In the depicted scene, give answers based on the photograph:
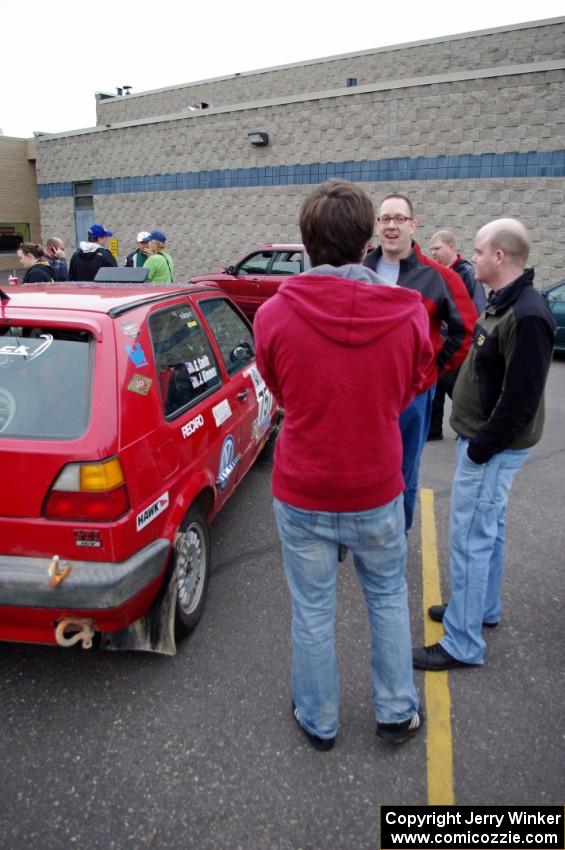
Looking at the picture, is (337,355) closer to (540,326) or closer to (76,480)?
(540,326)

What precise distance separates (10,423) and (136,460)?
0.53m

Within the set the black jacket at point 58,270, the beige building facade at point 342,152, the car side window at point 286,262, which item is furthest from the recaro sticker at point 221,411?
the beige building facade at point 342,152

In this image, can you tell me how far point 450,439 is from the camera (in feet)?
20.4

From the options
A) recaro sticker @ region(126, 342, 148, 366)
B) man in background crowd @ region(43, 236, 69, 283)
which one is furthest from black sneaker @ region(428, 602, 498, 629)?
man in background crowd @ region(43, 236, 69, 283)

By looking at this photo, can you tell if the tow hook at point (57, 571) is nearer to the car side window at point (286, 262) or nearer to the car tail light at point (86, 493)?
the car tail light at point (86, 493)

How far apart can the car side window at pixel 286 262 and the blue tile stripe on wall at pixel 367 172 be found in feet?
15.8

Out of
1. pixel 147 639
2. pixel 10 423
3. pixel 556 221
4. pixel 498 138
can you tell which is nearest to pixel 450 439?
pixel 147 639

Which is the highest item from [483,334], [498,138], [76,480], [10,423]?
[498,138]

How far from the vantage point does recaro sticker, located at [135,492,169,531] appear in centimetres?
235

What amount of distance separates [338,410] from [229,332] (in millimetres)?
2424

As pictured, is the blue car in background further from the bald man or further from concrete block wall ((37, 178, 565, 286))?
the bald man

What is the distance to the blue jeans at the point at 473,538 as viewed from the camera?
2459mm

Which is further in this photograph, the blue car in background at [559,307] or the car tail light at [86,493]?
the blue car in background at [559,307]

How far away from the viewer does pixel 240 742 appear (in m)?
2.30
